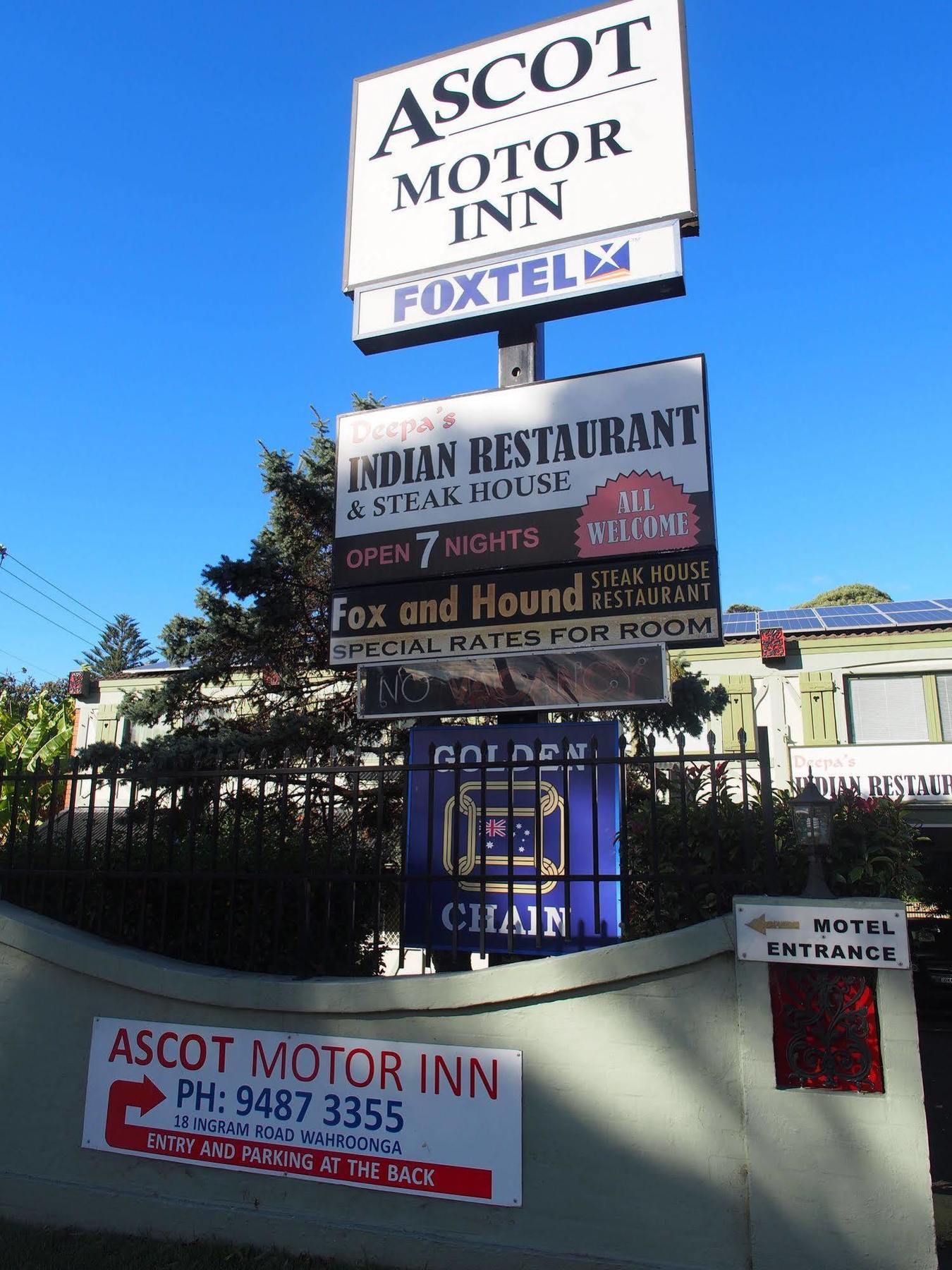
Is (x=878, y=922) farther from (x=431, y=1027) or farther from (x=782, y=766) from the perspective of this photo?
(x=782, y=766)

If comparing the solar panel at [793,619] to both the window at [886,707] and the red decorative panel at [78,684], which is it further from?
the red decorative panel at [78,684]

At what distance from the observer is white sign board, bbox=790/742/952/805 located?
21.0 meters

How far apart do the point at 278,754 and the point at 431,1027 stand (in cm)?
705

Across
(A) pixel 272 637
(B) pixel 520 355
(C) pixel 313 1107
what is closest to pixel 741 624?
(A) pixel 272 637

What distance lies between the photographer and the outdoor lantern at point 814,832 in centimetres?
435

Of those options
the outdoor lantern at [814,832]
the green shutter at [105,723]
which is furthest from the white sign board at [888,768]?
the green shutter at [105,723]

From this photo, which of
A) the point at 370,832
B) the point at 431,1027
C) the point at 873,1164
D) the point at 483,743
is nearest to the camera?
the point at 873,1164

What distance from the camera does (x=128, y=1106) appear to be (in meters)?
5.14

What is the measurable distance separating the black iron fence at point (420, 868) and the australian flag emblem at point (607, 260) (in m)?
3.65

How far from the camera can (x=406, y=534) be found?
21.8 feet

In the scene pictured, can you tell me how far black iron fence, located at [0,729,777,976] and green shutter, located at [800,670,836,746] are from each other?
57.9ft

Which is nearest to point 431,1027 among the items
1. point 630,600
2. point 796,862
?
point 796,862

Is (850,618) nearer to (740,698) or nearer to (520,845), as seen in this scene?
(740,698)

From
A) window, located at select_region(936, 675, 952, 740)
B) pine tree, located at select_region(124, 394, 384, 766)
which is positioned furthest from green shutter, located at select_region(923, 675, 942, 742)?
pine tree, located at select_region(124, 394, 384, 766)
